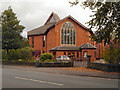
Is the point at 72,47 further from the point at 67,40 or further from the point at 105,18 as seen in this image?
the point at 105,18

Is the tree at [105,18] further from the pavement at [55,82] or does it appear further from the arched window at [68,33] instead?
the arched window at [68,33]

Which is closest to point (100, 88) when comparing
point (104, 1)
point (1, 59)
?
point (104, 1)

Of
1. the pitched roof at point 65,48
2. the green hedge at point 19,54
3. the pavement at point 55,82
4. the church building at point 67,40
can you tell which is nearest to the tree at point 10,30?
the green hedge at point 19,54

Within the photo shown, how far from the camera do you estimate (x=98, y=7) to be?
15.2 m

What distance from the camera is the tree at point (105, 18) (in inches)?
Answer: 553

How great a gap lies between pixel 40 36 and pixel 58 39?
5891mm

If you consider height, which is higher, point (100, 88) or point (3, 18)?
point (3, 18)

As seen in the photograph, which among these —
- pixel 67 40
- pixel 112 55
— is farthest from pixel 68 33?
pixel 112 55

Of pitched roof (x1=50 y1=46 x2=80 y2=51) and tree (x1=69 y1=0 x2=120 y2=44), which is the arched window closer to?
pitched roof (x1=50 y1=46 x2=80 y2=51)

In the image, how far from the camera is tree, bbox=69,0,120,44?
14047mm

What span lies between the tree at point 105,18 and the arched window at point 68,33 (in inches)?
955

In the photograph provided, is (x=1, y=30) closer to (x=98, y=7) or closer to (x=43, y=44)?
(x=43, y=44)

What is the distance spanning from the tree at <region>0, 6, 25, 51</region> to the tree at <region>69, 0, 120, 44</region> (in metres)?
16.6

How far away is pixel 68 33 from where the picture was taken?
1575 inches
